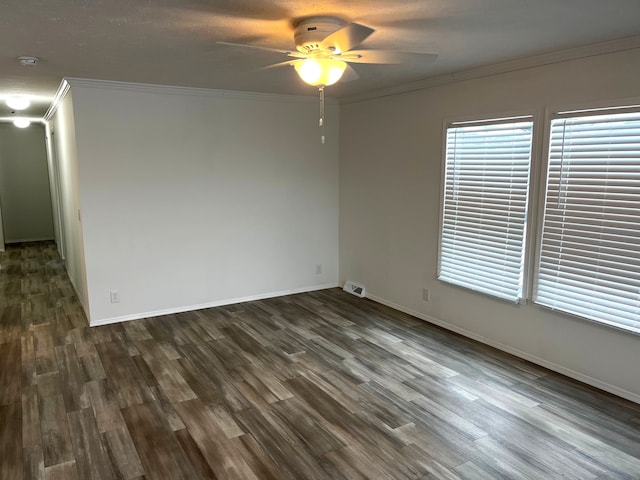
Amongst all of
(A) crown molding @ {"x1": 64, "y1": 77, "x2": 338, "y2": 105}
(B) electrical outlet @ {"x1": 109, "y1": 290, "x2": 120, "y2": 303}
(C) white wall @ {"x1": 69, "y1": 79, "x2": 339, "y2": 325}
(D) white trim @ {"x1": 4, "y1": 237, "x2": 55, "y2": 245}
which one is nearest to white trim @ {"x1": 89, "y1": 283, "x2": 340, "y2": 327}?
(C) white wall @ {"x1": 69, "y1": 79, "x2": 339, "y2": 325}

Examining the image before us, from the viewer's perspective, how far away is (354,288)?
18.6ft

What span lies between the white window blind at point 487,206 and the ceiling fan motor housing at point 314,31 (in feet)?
6.19

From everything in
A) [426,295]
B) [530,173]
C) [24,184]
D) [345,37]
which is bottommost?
[426,295]

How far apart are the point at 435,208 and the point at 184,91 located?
2.81m

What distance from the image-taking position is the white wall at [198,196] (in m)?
4.44

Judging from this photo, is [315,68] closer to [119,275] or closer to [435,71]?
[435,71]

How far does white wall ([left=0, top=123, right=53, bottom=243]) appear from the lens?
29.1 feet

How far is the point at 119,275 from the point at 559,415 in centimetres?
404

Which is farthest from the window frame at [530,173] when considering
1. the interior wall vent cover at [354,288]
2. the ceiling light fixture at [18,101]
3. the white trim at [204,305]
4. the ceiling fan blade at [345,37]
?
the ceiling light fixture at [18,101]

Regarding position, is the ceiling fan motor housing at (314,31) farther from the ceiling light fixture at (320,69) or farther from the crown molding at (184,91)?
the crown molding at (184,91)

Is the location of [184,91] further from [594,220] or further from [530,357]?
[530,357]

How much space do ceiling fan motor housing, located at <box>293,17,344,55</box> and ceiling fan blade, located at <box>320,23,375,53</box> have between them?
0.07 feet

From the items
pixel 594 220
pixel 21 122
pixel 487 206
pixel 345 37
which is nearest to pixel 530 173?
pixel 487 206

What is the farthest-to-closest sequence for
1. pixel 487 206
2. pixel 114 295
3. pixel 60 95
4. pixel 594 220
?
pixel 60 95 → pixel 114 295 → pixel 487 206 → pixel 594 220
